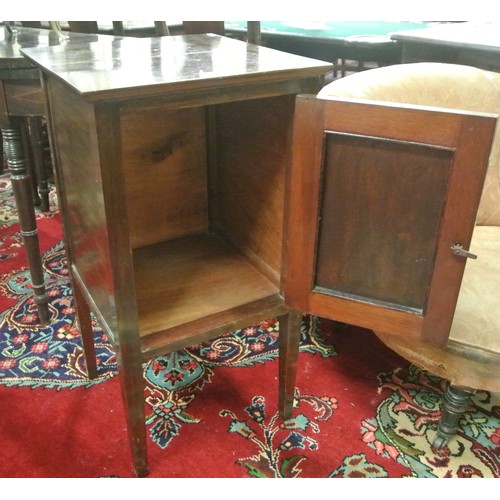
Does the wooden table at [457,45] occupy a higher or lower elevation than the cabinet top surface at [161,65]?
lower

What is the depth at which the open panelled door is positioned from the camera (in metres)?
0.82

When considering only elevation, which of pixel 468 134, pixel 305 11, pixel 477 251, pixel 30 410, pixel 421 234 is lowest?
pixel 30 410

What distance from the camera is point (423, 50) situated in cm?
165

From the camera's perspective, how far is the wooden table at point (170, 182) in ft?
2.74

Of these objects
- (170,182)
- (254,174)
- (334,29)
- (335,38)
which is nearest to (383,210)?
(254,174)

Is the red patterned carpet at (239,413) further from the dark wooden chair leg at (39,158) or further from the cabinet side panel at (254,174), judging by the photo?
the dark wooden chair leg at (39,158)

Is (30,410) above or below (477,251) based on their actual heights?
below

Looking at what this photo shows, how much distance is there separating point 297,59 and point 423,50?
0.85m

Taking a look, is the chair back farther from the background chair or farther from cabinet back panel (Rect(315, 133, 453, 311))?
cabinet back panel (Rect(315, 133, 453, 311))

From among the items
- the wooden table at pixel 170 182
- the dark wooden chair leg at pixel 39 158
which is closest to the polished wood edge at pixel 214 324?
the wooden table at pixel 170 182

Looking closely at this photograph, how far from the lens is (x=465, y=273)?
3.84ft

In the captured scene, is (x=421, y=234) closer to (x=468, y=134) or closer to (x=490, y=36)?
(x=468, y=134)

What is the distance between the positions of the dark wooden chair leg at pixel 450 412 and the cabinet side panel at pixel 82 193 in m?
0.71

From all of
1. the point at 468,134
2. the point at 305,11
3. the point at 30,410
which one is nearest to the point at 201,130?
the point at 305,11
